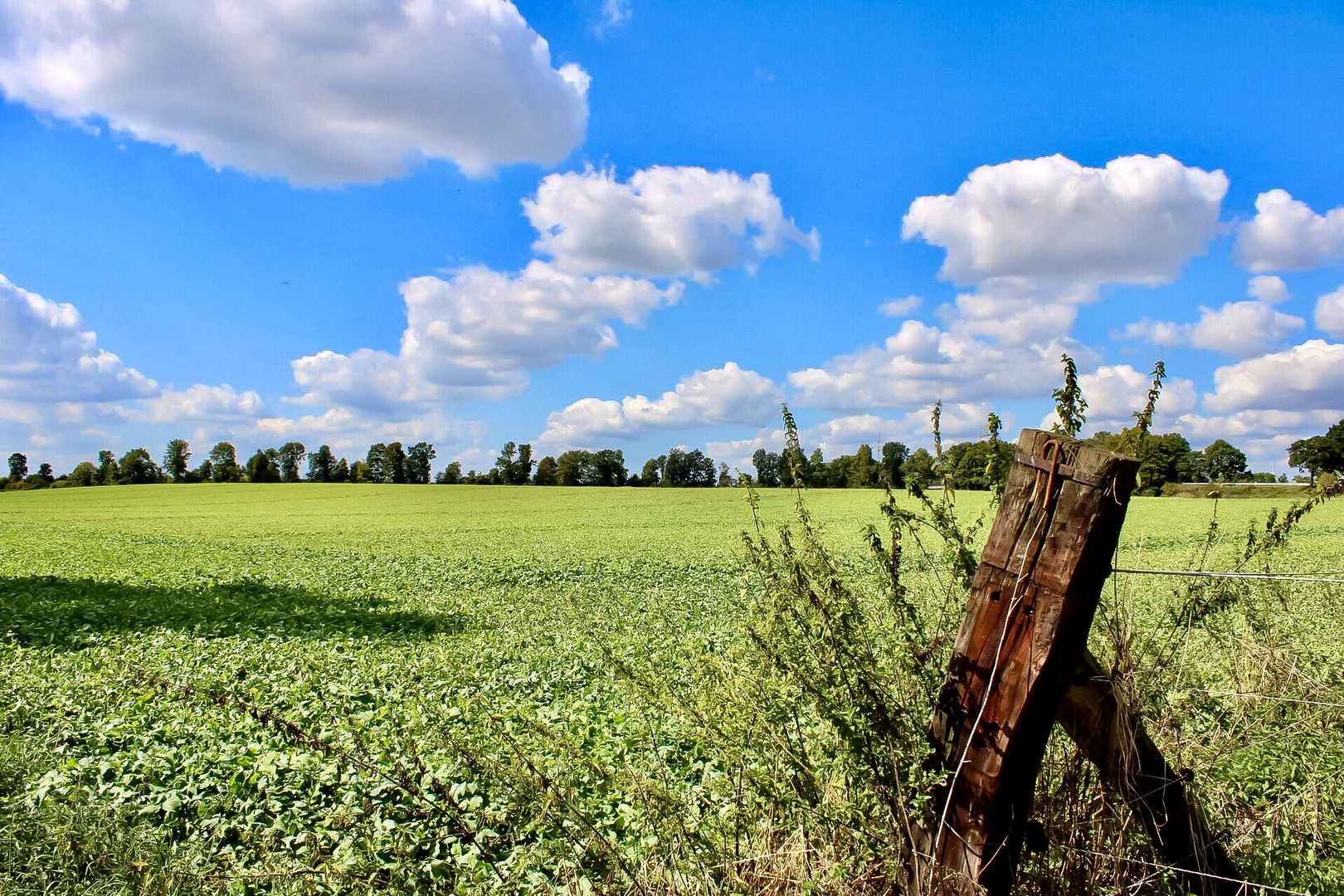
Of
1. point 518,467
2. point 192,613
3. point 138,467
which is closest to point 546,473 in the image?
point 518,467

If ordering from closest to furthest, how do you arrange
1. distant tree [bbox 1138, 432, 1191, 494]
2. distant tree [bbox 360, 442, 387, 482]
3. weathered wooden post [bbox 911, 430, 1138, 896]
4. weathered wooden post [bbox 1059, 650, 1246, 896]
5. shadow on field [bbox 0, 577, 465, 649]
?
weathered wooden post [bbox 911, 430, 1138, 896]
weathered wooden post [bbox 1059, 650, 1246, 896]
distant tree [bbox 1138, 432, 1191, 494]
shadow on field [bbox 0, 577, 465, 649]
distant tree [bbox 360, 442, 387, 482]

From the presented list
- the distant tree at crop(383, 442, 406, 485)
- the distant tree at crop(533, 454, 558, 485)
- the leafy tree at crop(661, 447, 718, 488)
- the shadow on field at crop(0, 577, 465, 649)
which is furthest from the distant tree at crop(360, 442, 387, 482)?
the shadow on field at crop(0, 577, 465, 649)

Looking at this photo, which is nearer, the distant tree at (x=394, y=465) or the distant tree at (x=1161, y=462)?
the distant tree at (x=1161, y=462)

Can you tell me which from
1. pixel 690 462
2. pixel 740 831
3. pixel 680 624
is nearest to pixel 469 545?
pixel 680 624

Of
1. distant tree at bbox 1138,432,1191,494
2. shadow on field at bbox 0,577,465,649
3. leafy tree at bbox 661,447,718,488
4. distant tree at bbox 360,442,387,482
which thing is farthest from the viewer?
distant tree at bbox 360,442,387,482

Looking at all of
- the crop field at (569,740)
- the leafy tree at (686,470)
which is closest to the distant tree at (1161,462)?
the crop field at (569,740)

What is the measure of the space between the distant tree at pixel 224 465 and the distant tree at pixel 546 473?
40.6 meters

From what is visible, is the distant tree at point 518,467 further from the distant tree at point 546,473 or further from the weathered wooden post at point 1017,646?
the weathered wooden post at point 1017,646

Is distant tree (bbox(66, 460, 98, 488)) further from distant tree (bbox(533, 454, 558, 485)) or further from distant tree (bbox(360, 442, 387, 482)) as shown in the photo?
distant tree (bbox(533, 454, 558, 485))

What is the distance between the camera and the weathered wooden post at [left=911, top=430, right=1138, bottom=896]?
101 inches

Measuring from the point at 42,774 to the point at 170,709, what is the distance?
1759mm

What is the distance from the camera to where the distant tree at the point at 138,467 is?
103 meters

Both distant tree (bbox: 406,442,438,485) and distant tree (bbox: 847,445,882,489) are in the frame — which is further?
distant tree (bbox: 406,442,438,485)

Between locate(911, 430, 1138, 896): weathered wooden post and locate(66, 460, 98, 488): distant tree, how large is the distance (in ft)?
420
